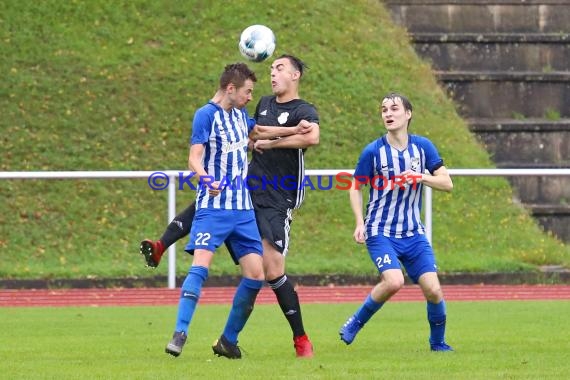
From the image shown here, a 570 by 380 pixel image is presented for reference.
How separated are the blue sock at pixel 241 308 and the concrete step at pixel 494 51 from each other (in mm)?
15995

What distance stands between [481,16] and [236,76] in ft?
56.7

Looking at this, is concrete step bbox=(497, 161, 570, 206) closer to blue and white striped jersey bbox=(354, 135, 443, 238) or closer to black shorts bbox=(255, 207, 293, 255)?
blue and white striped jersey bbox=(354, 135, 443, 238)

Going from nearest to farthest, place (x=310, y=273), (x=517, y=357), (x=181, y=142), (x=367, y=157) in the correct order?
(x=517, y=357), (x=367, y=157), (x=310, y=273), (x=181, y=142)

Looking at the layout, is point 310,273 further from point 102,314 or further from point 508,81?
point 508,81

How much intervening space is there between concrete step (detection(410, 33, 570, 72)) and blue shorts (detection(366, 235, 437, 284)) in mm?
15413

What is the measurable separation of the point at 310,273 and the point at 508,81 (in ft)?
27.1

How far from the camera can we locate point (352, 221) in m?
19.6

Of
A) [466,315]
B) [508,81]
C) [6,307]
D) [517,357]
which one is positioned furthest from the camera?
[508,81]

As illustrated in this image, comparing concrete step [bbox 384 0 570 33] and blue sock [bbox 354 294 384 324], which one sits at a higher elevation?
concrete step [bbox 384 0 570 33]

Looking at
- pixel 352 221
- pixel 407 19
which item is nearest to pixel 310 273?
pixel 352 221

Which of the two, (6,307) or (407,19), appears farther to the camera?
(407,19)

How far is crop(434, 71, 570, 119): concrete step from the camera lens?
24.4 m

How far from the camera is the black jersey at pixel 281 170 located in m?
9.80

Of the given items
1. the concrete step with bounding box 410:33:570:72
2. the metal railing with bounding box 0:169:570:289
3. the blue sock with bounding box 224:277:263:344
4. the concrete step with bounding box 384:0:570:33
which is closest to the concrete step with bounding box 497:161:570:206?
the concrete step with bounding box 410:33:570:72
